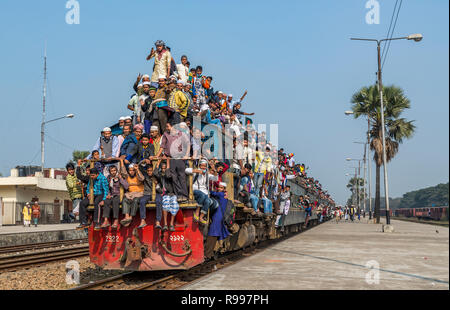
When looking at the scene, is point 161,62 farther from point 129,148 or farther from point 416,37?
point 416,37

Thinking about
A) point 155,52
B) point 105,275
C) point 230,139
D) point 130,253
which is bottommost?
point 105,275

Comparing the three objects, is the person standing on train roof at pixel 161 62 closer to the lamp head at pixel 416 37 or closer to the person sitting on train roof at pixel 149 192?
A: the person sitting on train roof at pixel 149 192

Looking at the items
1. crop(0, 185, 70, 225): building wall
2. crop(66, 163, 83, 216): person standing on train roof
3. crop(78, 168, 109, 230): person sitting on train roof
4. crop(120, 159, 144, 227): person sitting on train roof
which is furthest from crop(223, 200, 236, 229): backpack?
crop(0, 185, 70, 225): building wall

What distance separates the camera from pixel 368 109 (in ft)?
129

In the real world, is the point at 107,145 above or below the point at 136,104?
below

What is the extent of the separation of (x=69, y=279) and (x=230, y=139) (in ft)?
17.5

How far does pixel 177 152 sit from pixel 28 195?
35391 millimetres

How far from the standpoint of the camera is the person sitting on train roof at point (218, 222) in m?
10.6

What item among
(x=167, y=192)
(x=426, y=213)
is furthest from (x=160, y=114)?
(x=426, y=213)

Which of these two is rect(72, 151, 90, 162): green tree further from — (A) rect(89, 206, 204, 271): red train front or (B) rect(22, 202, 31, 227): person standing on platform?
(A) rect(89, 206, 204, 271): red train front

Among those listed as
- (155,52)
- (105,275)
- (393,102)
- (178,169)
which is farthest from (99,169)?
(393,102)

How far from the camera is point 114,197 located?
374 inches
